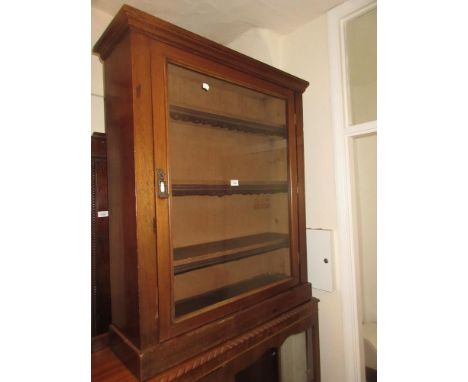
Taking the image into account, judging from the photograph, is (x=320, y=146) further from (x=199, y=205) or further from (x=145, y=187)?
(x=145, y=187)

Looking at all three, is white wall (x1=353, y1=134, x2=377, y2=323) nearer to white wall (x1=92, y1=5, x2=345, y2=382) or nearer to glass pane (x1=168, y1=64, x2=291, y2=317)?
white wall (x1=92, y1=5, x2=345, y2=382)

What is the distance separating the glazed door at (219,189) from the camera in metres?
0.97

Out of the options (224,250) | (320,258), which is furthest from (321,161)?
(224,250)

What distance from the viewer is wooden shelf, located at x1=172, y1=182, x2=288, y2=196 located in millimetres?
1098

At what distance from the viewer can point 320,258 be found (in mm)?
1607

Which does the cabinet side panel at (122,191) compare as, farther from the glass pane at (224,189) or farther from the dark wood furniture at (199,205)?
the glass pane at (224,189)

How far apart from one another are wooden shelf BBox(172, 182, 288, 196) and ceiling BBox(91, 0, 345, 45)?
97 centimetres

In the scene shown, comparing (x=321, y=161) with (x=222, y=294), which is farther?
(x=321, y=161)

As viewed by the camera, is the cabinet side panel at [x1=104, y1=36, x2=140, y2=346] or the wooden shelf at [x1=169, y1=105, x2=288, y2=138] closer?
the cabinet side panel at [x1=104, y1=36, x2=140, y2=346]

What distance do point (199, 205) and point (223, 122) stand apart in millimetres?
403

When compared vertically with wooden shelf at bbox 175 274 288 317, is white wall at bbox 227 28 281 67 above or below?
above

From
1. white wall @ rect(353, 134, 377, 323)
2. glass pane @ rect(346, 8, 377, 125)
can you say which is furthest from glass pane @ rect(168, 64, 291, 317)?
white wall @ rect(353, 134, 377, 323)
